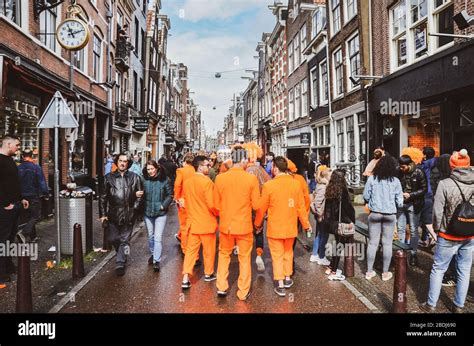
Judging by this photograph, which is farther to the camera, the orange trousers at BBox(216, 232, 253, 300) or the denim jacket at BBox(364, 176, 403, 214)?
the denim jacket at BBox(364, 176, 403, 214)

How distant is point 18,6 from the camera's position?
9.43 meters

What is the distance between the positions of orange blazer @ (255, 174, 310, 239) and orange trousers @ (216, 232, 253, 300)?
1.25ft

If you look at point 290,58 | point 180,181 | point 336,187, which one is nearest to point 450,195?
point 336,187

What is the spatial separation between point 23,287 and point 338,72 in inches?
683

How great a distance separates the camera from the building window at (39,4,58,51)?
1099 centimetres

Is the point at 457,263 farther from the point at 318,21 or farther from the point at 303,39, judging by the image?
the point at 303,39

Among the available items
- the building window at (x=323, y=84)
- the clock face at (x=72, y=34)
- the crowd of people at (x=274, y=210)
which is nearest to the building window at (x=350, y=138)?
the building window at (x=323, y=84)

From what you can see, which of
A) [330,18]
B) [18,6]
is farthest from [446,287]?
[330,18]

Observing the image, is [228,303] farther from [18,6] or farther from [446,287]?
[18,6]

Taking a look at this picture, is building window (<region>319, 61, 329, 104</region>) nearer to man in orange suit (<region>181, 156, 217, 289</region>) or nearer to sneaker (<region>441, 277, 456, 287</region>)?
sneaker (<region>441, 277, 456, 287</region>)

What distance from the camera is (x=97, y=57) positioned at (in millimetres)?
16906

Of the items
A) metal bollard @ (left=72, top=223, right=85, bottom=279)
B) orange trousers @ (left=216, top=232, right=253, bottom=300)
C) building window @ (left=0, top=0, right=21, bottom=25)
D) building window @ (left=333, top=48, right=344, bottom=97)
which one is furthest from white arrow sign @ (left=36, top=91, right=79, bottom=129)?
building window @ (left=333, top=48, right=344, bottom=97)

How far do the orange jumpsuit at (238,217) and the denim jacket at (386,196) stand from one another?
1.92m
